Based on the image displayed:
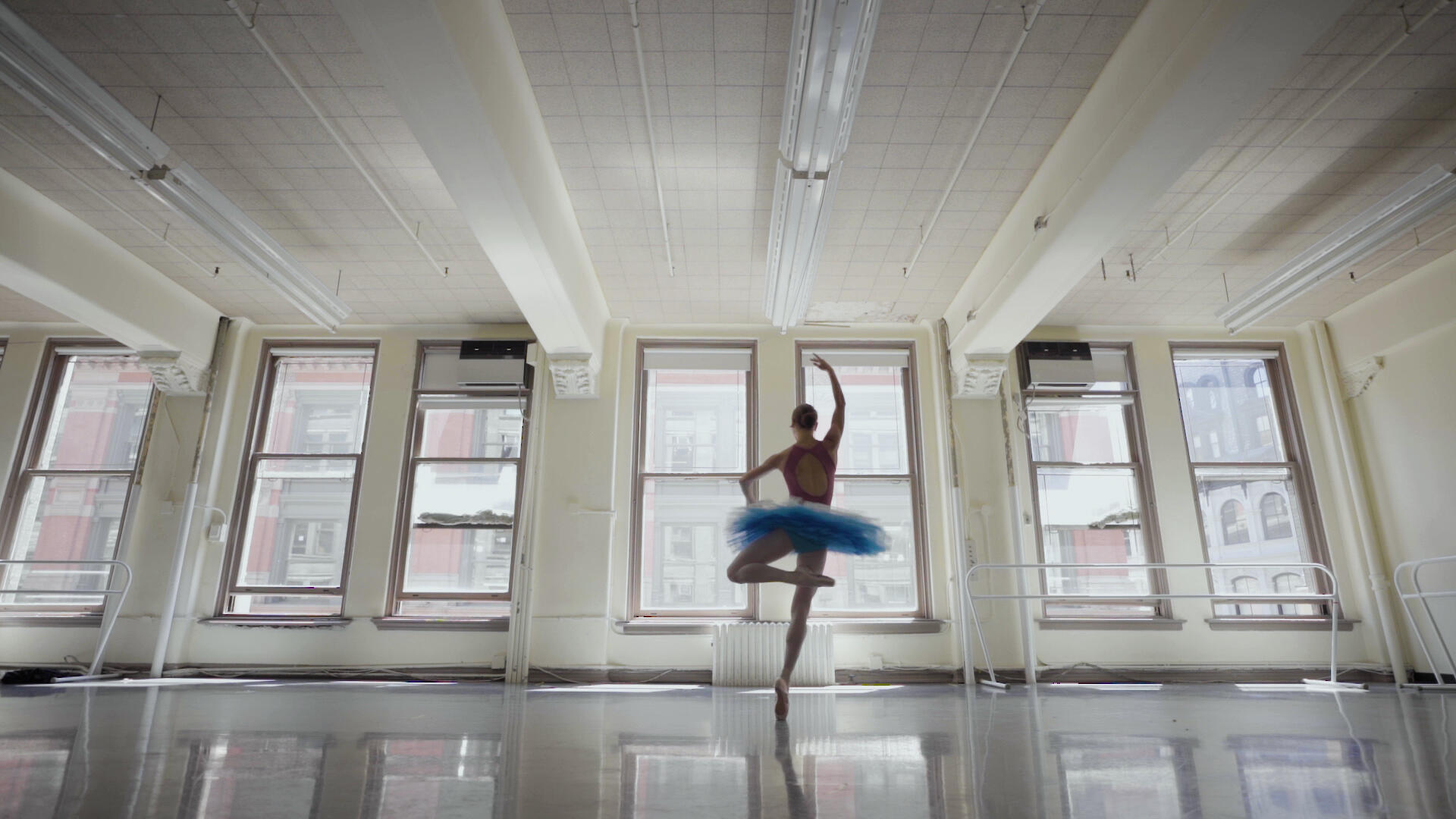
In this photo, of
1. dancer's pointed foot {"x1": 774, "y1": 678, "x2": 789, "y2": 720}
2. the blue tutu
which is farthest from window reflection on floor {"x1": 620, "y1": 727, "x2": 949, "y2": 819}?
the blue tutu

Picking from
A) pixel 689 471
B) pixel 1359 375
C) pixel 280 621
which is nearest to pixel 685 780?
pixel 689 471

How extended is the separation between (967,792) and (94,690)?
551 centimetres

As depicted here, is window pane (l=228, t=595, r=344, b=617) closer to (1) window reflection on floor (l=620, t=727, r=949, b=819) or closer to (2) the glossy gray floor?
(2) the glossy gray floor

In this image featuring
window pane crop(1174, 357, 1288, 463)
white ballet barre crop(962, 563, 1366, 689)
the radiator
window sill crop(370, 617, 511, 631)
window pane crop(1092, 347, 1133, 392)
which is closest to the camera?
white ballet barre crop(962, 563, 1366, 689)

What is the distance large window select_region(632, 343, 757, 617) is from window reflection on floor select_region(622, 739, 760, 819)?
4580 millimetres

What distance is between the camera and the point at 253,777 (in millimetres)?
1852

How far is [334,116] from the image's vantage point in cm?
461

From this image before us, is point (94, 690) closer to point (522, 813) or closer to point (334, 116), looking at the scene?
point (334, 116)

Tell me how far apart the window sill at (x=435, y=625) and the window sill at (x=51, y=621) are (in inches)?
102

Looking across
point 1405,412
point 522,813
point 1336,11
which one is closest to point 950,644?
point 1405,412

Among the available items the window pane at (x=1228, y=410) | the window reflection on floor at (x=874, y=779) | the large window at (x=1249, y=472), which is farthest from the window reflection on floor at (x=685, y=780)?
the window pane at (x=1228, y=410)

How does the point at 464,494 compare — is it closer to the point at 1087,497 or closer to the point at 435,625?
the point at 435,625

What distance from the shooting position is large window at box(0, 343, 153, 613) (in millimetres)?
7066

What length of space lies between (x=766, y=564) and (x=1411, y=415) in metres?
6.53
